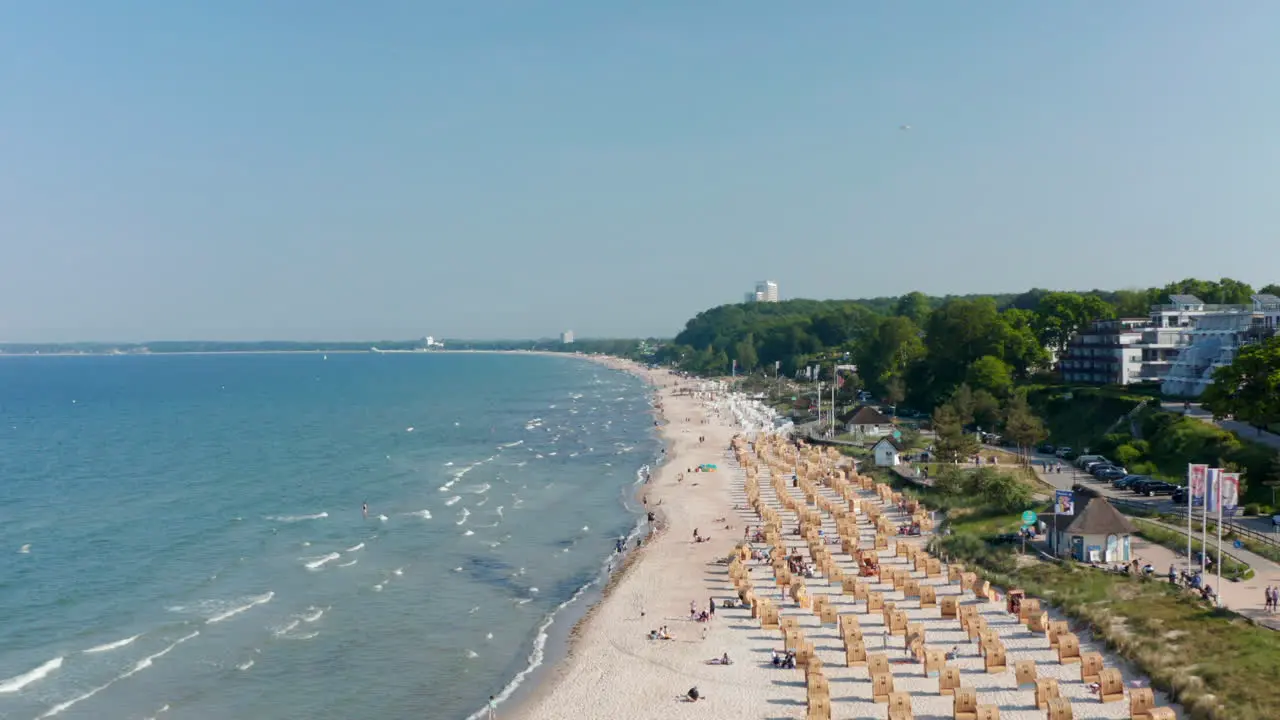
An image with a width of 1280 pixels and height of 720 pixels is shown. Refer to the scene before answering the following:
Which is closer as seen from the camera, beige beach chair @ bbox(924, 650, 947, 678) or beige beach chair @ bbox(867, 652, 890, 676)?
beige beach chair @ bbox(867, 652, 890, 676)

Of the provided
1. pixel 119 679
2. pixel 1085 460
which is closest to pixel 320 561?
pixel 119 679

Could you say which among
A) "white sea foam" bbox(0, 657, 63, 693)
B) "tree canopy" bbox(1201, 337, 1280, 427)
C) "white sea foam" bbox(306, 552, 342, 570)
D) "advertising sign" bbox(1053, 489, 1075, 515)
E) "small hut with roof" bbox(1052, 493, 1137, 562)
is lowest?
"white sea foam" bbox(0, 657, 63, 693)

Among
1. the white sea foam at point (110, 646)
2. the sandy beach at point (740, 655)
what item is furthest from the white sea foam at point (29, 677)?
the sandy beach at point (740, 655)

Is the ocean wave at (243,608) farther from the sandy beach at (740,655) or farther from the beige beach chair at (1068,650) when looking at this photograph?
the beige beach chair at (1068,650)

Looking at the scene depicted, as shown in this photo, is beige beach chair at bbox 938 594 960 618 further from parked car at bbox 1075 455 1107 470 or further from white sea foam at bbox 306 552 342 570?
white sea foam at bbox 306 552 342 570

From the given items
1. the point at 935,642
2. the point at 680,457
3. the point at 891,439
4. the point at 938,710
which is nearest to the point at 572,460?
the point at 680,457

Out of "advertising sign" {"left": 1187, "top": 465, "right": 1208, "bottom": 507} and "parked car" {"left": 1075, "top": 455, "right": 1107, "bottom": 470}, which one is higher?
"advertising sign" {"left": 1187, "top": 465, "right": 1208, "bottom": 507}

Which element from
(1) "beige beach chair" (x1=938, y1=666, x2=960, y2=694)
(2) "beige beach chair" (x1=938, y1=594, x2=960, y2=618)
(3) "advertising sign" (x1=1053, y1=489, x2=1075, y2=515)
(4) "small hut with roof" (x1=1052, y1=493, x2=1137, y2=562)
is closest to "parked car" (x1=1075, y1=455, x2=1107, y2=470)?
(3) "advertising sign" (x1=1053, y1=489, x2=1075, y2=515)
